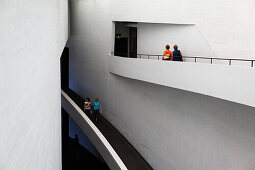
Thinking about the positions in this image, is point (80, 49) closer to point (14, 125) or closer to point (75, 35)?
point (75, 35)

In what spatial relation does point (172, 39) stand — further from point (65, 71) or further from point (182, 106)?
point (65, 71)

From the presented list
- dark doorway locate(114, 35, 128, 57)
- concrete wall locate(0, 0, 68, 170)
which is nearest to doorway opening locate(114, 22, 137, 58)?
dark doorway locate(114, 35, 128, 57)

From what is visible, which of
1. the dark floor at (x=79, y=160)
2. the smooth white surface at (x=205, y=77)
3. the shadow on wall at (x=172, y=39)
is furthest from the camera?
the dark floor at (x=79, y=160)

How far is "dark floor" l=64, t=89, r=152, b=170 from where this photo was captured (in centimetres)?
1083

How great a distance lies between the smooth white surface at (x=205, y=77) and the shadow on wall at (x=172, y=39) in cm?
148

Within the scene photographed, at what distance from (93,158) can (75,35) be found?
28.1ft

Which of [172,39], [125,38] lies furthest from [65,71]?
[172,39]

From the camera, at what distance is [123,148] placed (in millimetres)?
11914

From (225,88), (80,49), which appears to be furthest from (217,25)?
Result: (80,49)

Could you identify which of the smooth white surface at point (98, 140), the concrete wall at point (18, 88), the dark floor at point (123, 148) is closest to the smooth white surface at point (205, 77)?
the smooth white surface at point (98, 140)

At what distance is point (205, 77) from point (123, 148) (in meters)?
5.76

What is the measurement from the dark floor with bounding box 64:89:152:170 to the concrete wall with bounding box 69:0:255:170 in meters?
0.28

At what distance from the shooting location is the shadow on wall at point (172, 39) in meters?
9.86

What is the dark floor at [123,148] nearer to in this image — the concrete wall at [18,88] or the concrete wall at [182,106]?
the concrete wall at [182,106]
